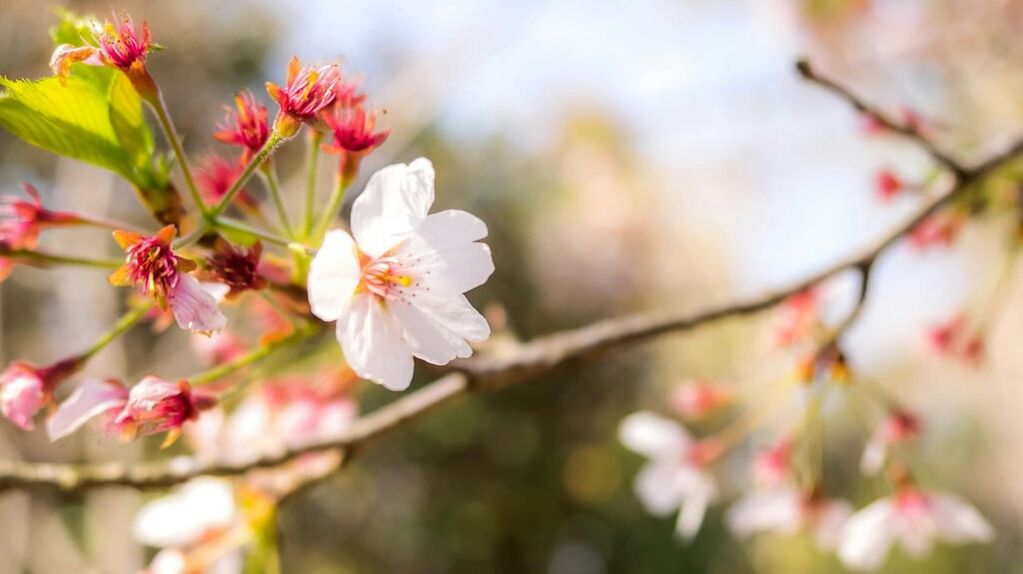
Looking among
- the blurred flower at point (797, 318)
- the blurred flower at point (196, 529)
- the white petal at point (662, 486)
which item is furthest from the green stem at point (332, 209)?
the white petal at point (662, 486)

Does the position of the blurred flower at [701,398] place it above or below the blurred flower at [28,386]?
below

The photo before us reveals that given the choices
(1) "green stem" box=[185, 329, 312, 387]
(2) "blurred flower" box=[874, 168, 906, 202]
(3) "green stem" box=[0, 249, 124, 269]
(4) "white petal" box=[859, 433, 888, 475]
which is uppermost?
(3) "green stem" box=[0, 249, 124, 269]

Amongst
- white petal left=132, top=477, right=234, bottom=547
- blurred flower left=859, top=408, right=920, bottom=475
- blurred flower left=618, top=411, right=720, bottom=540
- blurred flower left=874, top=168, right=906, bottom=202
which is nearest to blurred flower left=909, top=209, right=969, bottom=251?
blurred flower left=874, top=168, right=906, bottom=202

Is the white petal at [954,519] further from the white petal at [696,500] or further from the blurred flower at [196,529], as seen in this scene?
the blurred flower at [196,529]

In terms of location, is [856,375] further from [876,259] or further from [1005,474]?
[1005,474]

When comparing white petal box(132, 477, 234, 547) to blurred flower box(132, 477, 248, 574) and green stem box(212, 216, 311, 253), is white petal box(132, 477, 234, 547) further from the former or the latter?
green stem box(212, 216, 311, 253)

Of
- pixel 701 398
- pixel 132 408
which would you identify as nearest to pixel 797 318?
Result: pixel 701 398

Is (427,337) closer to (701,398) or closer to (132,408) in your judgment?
(132,408)
